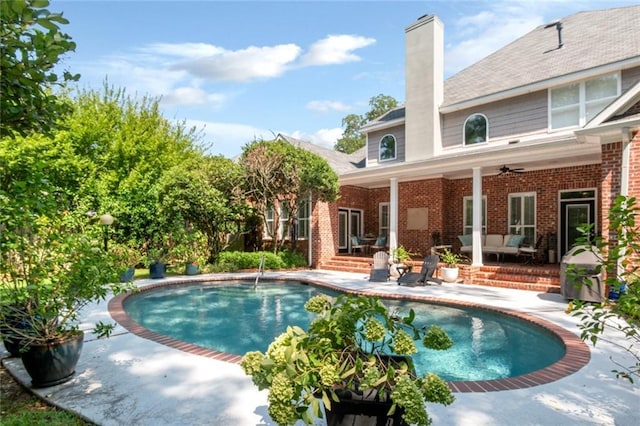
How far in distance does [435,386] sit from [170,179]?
12.9 m

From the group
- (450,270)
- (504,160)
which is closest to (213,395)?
(450,270)

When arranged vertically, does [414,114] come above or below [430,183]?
above

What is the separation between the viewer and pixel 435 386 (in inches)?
86.1

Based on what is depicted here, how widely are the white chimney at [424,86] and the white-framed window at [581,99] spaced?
3.84m

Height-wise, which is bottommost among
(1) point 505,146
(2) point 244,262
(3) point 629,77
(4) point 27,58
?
(2) point 244,262

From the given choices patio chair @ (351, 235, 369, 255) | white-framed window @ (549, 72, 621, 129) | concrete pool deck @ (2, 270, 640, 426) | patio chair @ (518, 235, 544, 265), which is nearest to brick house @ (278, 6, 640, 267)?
white-framed window @ (549, 72, 621, 129)

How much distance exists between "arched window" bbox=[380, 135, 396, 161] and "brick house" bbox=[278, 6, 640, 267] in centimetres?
4

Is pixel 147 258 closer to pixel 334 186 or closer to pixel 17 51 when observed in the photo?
pixel 334 186

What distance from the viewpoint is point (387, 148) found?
15.9 metres

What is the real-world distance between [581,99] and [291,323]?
11042 millimetres

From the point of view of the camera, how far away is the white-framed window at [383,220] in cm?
1659

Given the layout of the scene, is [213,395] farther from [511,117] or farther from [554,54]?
[554,54]

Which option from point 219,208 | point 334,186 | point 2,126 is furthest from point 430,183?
point 2,126

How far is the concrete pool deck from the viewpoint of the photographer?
3.01m
